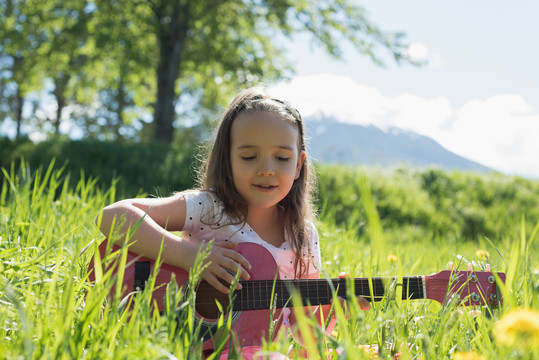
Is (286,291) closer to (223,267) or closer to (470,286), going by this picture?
(223,267)

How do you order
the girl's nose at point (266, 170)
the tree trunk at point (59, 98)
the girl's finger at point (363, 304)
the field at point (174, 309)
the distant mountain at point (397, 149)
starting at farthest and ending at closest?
1. the tree trunk at point (59, 98)
2. the girl's nose at point (266, 170)
3. the girl's finger at point (363, 304)
4. the distant mountain at point (397, 149)
5. the field at point (174, 309)

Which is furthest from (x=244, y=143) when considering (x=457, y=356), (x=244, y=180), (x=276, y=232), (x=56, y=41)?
(x=56, y=41)

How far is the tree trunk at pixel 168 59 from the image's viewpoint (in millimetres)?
11680

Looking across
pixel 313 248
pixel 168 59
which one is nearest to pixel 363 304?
pixel 313 248

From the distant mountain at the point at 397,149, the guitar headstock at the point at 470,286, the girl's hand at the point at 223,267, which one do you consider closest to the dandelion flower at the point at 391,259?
the guitar headstock at the point at 470,286

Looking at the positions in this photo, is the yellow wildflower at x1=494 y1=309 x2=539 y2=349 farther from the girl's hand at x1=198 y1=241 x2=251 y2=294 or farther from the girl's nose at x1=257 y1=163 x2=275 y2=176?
the girl's nose at x1=257 y1=163 x2=275 y2=176

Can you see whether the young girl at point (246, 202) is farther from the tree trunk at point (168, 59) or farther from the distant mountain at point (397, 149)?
the tree trunk at point (168, 59)

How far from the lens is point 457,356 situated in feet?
3.48

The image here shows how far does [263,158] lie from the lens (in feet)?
7.00

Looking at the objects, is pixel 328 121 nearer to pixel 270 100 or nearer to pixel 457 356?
pixel 270 100

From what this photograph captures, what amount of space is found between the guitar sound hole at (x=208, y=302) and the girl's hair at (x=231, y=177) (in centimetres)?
46

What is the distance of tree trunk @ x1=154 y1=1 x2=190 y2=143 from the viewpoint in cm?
1168

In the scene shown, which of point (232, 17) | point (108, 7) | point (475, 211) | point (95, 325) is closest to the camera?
point (95, 325)

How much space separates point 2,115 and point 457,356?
89.2ft
